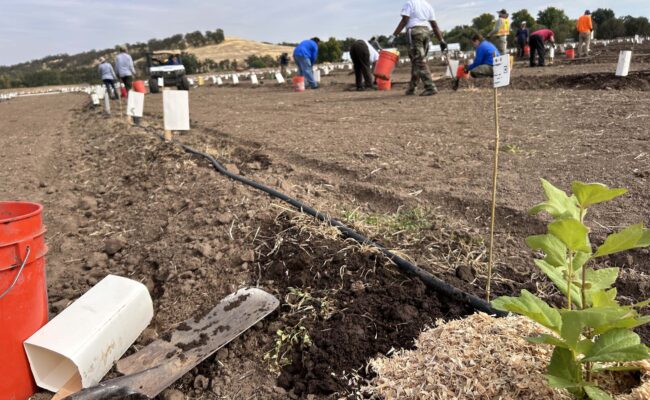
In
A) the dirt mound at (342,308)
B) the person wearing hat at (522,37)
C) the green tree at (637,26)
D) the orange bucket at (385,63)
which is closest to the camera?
the dirt mound at (342,308)

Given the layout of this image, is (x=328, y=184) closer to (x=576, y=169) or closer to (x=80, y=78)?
(x=576, y=169)

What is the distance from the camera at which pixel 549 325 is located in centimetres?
127

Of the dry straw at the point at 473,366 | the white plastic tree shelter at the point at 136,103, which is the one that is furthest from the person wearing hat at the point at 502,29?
the dry straw at the point at 473,366

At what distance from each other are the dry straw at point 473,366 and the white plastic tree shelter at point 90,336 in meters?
1.28

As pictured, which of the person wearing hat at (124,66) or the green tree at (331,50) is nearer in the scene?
the person wearing hat at (124,66)

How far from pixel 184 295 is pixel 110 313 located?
53 cm

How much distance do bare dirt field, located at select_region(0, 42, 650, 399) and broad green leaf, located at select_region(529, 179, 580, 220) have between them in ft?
3.28

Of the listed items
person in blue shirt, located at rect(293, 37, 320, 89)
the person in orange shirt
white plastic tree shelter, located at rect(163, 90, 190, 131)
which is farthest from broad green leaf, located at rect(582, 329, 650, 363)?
the person in orange shirt

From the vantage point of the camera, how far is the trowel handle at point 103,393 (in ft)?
6.44

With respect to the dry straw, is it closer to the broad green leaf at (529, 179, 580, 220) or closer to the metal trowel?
the broad green leaf at (529, 179, 580, 220)

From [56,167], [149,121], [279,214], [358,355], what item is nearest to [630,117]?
[279,214]

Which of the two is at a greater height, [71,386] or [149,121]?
[149,121]

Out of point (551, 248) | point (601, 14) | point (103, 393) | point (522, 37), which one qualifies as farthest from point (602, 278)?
point (601, 14)

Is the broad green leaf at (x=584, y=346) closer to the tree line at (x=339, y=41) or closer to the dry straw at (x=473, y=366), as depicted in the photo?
the dry straw at (x=473, y=366)
